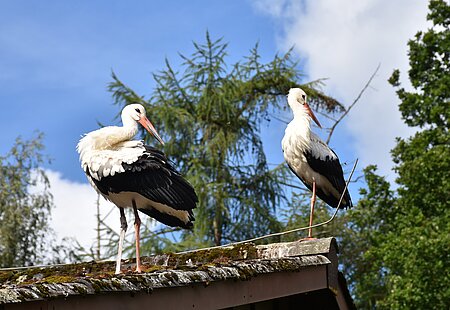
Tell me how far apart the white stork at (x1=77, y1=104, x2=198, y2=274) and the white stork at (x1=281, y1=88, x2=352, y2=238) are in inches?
61.2

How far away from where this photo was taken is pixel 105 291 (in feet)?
8.80

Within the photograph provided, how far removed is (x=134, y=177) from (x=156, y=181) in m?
0.16

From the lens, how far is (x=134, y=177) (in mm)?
4965

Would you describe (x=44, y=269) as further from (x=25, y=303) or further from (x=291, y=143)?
(x=25, y=303)

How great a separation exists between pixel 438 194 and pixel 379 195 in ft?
4.45

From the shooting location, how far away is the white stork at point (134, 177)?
4930mm

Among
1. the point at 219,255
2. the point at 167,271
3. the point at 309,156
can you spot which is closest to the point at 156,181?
the point at 219,255

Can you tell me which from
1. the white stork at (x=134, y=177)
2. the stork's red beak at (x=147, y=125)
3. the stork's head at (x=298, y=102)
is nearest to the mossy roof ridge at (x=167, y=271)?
the white stork at (x=134, y=177)

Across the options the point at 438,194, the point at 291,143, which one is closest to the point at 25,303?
the point at 291,143

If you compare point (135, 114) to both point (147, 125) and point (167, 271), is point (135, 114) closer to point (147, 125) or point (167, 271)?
point (147, 125)

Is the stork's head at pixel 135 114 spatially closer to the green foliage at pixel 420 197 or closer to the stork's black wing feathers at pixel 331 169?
the stork's black wing feathers at pixel 331 169

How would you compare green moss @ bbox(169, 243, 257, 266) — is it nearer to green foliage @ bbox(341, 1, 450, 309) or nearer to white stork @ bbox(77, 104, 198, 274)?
white stork @ bbox(77, 104, 198, 274)

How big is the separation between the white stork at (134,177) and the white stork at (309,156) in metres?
1.55

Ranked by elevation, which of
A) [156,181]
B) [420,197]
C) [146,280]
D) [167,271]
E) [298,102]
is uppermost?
[420,197]
